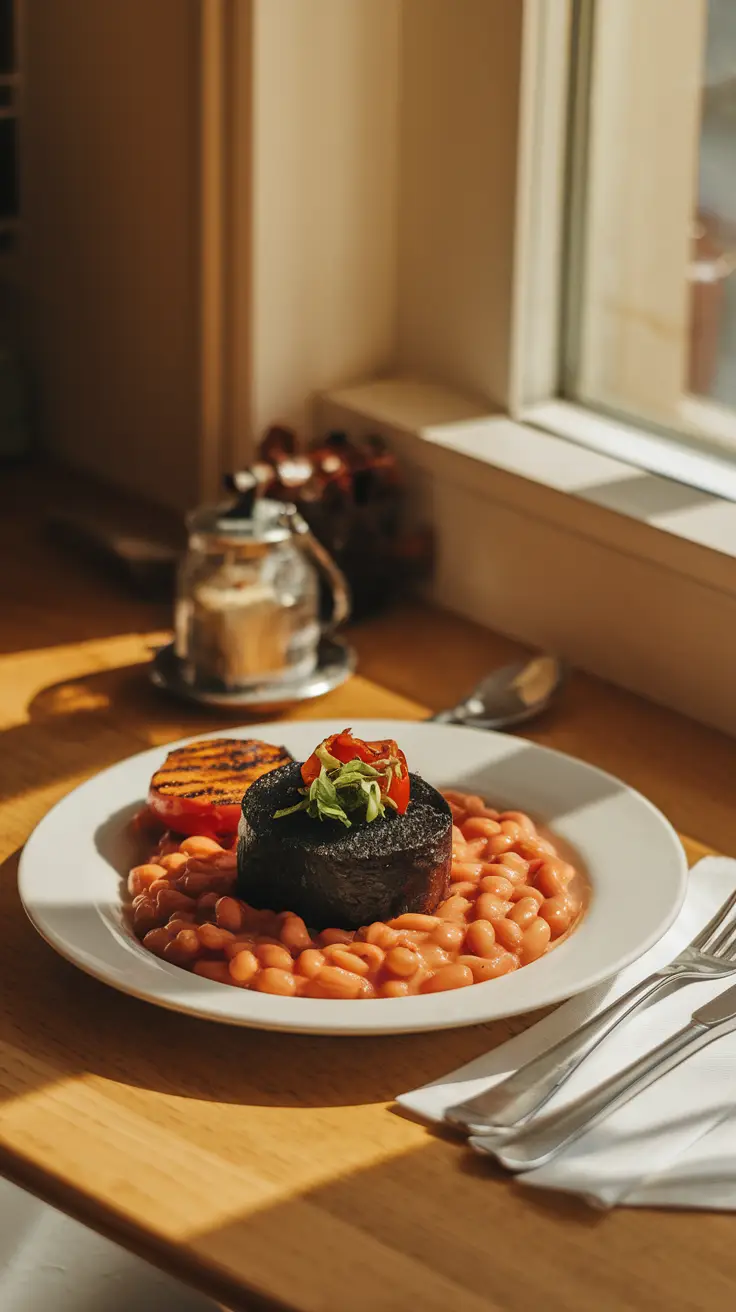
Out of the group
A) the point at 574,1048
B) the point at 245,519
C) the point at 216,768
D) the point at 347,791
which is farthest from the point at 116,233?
the point at 574,1048

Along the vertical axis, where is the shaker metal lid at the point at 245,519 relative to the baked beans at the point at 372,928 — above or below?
above

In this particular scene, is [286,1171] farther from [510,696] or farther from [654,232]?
[654,232]

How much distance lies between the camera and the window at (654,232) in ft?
4.96

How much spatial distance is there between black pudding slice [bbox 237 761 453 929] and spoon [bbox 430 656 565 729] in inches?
12.3

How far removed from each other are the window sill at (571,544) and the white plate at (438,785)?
0.22 metres

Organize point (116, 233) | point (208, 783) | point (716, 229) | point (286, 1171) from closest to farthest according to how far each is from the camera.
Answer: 1. point (286, 1171)
2. point (208, 783)
3. point (716, 229)
4. point (116, 233)

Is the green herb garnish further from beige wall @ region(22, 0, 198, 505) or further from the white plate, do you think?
beige wall @ region(22, 0, 198, 505)

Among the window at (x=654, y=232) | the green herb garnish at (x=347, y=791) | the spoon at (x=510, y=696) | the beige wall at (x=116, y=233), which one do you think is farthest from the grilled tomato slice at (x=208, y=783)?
the beige wall at (x=116, y=233)

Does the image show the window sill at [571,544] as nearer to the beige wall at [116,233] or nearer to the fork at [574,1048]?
the beige wall at [116,233]

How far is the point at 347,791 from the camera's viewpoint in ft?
3.39

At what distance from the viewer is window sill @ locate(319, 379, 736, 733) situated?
1364 mm

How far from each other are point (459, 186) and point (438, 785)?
2.22 feet

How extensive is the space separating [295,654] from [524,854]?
0.37 metres

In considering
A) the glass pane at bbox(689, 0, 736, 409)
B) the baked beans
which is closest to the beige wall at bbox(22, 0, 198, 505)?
the glass pane at bbox(689, 0, 736, 409)
